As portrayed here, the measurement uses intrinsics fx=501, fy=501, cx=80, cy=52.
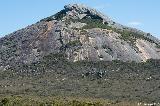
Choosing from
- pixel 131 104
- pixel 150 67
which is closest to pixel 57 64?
pixel 150 67

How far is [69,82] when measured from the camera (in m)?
165

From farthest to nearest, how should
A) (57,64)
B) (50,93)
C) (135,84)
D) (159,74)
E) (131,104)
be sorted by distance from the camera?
(57,64) < (159,74) < (135,84) < (50,93) < (131,104)

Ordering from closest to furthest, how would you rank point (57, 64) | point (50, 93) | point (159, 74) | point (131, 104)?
point (131, 104), point (50, 93), point (159, 74), point (57, 64)

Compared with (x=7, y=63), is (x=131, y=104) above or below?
below

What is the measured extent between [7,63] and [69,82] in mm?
39212

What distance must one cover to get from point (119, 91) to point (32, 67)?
44495mm

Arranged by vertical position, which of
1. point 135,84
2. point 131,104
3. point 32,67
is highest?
point 32,67

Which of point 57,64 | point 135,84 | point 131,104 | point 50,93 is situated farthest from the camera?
point 57,64

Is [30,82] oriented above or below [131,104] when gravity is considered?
above

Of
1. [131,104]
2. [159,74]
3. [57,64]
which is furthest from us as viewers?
[57,64]

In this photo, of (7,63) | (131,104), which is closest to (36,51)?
(7,63)

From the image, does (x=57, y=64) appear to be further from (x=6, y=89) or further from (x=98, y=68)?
(x=6, y=89)

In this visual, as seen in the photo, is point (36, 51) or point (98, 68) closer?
point (98, 68)

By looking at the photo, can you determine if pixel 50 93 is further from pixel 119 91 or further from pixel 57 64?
pixel 57 64
